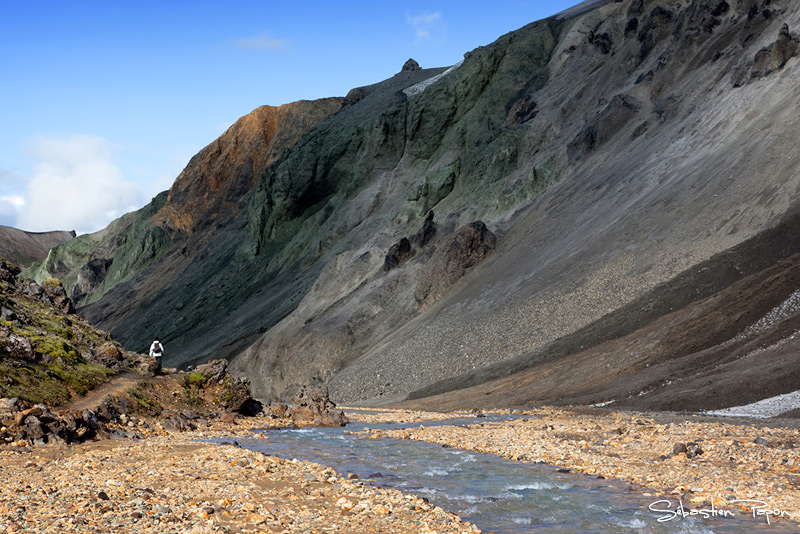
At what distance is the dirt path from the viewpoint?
26281mm

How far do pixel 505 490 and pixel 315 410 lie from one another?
18.9 meters

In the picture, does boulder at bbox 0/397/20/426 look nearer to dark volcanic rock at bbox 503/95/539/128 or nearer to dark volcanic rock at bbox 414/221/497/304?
dark volcanic rock at bbox 414/221/497/304

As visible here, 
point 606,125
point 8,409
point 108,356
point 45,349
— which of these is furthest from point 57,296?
point 606,125

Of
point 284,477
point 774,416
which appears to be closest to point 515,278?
point 774,416

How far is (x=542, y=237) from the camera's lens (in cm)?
7544

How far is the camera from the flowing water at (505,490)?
13805 millimetres

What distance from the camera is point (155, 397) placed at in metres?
30.0

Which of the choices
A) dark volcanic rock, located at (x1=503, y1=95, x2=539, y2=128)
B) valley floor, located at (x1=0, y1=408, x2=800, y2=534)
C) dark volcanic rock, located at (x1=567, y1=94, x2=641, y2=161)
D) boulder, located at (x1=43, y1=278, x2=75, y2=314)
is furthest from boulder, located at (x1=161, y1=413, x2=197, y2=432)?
dark volcanic rock, located at (x1=503, y1=95, x2=539, y2=128)

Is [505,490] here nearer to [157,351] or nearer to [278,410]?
[278,410]

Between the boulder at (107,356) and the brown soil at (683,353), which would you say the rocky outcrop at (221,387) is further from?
the brown soil at (683,353)

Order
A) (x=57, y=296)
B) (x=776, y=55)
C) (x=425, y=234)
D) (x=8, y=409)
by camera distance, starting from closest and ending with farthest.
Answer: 1. (x=8, y=409)
2. (x=57, y=296)
3. (x=776, y=55)
4. (x=425, y=234)

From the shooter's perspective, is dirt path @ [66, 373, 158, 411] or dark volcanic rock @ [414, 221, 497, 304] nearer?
dirt path @ [66, 373, 158, 411]

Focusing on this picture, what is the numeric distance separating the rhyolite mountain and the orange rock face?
46.8 feet

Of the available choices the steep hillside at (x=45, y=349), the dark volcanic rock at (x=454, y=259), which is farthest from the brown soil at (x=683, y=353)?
the steep hillside at (x=45, y=349)
